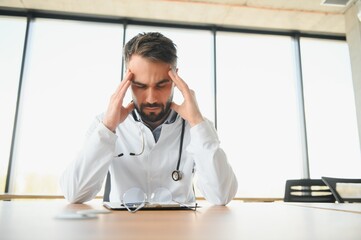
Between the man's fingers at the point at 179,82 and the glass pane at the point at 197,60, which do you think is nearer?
the man's fingers at the point at 179,82

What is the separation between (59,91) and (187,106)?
287cm

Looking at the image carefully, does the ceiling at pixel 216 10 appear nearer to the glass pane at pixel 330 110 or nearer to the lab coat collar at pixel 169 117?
the glass pane at pixel 330 110

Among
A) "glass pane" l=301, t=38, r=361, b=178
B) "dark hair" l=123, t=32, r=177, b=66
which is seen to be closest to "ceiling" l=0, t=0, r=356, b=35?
"glass pane" l=301, t=38, r=361, b=178

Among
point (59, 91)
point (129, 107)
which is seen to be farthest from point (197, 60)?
point (129, 107)

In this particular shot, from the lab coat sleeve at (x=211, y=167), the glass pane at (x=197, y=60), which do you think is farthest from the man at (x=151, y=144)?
the glass pane at (x=197, y=60)

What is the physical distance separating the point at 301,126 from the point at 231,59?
1370 millimetres

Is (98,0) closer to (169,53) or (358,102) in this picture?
(169,53)

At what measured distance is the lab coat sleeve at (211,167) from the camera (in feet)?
3.98

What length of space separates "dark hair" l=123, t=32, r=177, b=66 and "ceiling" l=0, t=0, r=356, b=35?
8.05 feet

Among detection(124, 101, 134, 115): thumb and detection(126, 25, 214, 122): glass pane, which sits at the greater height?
detection(126, 25, 214, 122): glass pane

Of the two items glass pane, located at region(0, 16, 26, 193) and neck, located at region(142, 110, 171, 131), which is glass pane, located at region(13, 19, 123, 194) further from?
neck, located at region(142, 110, 171, 131)

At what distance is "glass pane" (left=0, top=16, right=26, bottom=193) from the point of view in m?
3.55

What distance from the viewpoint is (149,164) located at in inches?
53.6

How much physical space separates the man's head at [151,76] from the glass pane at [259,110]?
2.50 metres
